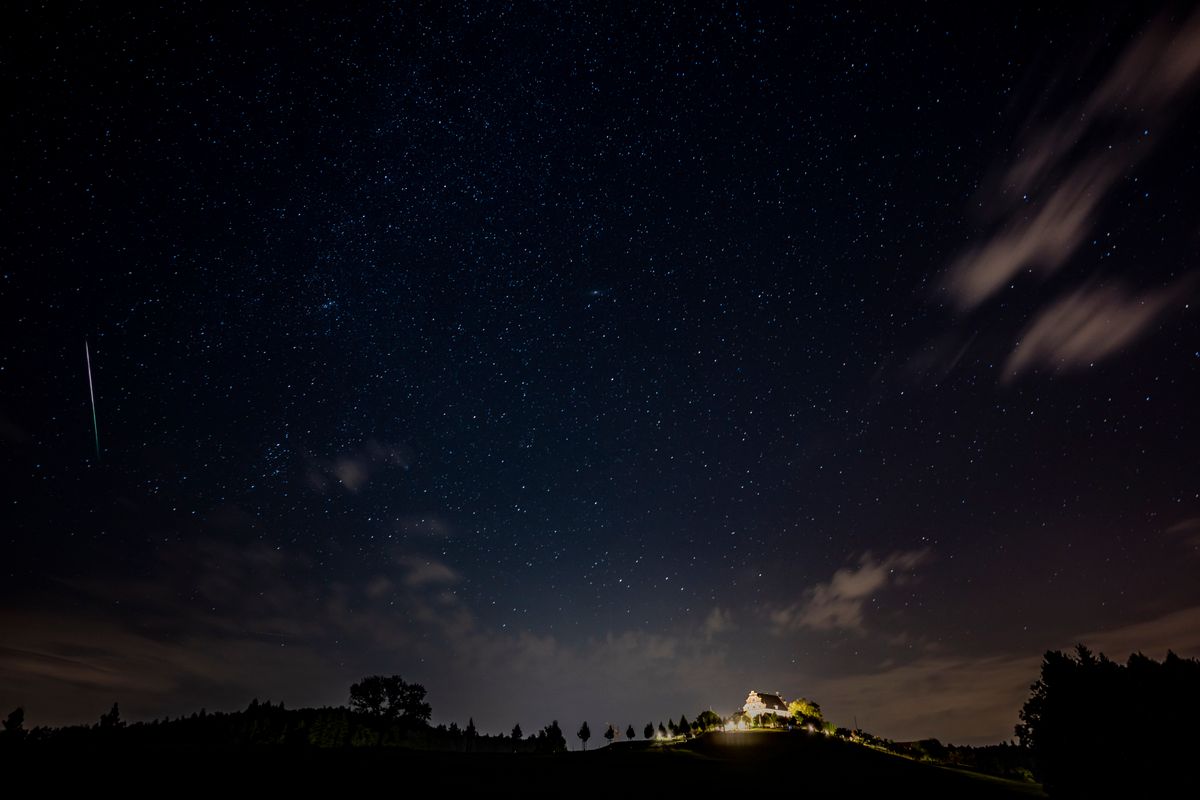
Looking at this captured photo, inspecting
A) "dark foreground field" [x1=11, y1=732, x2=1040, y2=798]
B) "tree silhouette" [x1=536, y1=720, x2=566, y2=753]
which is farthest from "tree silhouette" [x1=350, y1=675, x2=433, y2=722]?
"dark foreground field" [x1=11, y1=732, x2=1040, y2=798]

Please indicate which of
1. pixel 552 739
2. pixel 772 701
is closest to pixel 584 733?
pixel 552 739

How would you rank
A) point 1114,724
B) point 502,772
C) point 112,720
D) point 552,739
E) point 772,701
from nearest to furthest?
point 1114,724, point 502,772, point 112,720, point 552,739, point 772,701

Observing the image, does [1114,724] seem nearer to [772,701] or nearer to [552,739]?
[552,739]

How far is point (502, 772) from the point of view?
112ft

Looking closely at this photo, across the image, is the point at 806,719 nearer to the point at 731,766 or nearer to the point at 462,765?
the point at 731,766

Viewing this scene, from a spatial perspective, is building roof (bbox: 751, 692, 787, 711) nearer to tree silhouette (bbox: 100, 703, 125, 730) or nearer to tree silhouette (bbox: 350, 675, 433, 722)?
tree silhouette (bbox: 350, 675, 433, 722)

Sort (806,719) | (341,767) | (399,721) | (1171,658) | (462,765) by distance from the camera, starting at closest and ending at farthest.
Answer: (1171,658)
(341,767)
(462,765)
(399,721)
(806,719)

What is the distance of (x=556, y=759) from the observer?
146 feet

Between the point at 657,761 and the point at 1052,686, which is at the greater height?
the point at 1052,686

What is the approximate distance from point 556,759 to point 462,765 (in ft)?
40.3

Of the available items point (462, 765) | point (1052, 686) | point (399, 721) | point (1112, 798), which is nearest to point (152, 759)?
point (462, 765)

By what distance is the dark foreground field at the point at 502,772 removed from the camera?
2448cm

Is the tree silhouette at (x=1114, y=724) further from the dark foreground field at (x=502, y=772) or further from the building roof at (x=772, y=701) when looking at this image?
the building roof at (x=772, y=701)

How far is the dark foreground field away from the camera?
24484 millimetres
